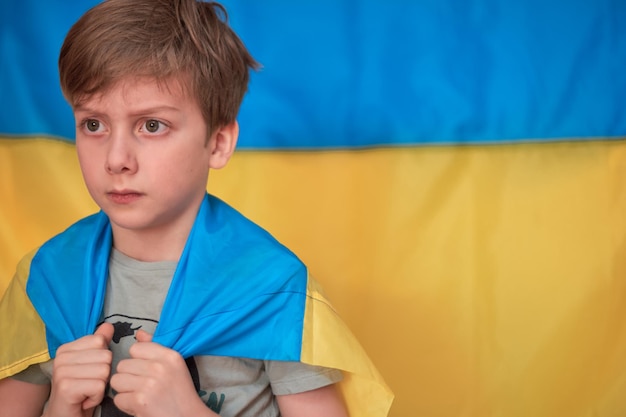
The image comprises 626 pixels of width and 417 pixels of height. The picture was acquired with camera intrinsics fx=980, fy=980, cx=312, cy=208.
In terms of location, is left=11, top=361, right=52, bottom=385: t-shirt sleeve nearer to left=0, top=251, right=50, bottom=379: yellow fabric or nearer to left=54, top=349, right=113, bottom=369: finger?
left=0, top=251, right=50, bottom=379: yellow fabric

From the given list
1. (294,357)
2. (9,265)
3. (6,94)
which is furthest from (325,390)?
(6,94)

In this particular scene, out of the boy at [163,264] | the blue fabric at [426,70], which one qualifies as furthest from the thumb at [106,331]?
the blue fabric at [426,70]

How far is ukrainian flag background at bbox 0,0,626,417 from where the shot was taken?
196 cm

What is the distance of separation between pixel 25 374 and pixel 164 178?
1.46 feet

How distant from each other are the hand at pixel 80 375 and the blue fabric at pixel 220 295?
0.07 metres

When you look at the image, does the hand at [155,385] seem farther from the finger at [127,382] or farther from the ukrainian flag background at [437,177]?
the ukrainian flag background at [437,177]

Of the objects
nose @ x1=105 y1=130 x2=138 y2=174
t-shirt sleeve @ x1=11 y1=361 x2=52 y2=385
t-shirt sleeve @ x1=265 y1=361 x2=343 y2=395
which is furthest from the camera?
t-shirt sleeve @ x1=11 y1=361 x2=52 y2=385

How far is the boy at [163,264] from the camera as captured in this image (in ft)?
4.37

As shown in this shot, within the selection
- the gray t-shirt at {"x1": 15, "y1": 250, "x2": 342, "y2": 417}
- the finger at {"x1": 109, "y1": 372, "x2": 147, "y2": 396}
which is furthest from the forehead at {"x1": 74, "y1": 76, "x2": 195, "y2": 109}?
the finger at {"x1": 109, "y1": 372, "x2": 147, "y2": 396}

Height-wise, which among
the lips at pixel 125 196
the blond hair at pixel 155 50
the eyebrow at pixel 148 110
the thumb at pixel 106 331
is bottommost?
the thumb at pixel 106 331

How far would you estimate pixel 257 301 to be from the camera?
1.41 m

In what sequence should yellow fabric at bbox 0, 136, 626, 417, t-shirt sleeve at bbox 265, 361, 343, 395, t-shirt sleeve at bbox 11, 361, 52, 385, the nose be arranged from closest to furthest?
1. the nose
2. t-shirt sleeve at bbox 265, 361, 343, 395
3. t-shirt sleeve at bbox 11, 361, 52, 385
4. yellow fabric at bbox 0, 136, 626, 417

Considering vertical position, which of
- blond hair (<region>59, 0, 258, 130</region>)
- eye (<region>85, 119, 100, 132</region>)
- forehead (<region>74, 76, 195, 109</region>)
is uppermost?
blond hair (<region>59, 0, 258, 130</region>)

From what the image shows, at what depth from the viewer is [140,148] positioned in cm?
133
